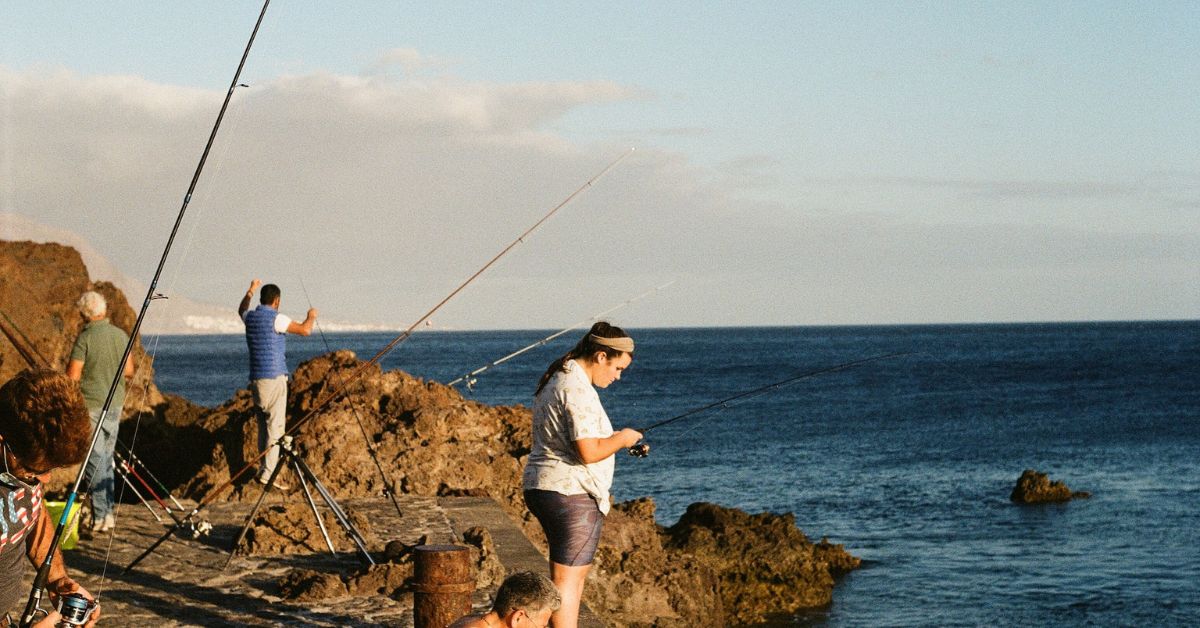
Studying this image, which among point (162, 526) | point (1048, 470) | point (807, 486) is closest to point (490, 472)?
point (162, 526)

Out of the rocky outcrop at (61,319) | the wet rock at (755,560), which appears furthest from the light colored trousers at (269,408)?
the wet rock at (755,560)

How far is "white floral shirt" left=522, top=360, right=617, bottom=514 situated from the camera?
209 inches

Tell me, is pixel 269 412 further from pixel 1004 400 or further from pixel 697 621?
pixel 1004 400

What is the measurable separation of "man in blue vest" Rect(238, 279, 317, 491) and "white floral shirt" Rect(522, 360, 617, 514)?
476cm

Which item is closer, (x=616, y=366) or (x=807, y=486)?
(x=616, y=366)

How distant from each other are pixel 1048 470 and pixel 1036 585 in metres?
15.1

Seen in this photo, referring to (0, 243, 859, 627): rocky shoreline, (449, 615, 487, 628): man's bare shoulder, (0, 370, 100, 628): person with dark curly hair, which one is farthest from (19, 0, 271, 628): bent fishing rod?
(0, 243, 859, 627): rocky shoreline

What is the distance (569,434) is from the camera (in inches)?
209

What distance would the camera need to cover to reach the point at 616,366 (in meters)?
5.41

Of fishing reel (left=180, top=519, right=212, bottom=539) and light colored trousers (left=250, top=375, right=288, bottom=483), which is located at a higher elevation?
light colored trousers (left=250, top=375, right=288, bottom=483)

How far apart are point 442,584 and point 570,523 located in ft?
2.92

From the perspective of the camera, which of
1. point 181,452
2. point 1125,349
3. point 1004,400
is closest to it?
point 181,452

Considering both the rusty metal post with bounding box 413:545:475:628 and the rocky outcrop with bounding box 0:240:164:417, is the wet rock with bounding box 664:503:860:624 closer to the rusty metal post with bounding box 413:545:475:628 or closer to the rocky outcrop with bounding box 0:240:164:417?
the rocky outcrop with bounding box 0:240:164:417

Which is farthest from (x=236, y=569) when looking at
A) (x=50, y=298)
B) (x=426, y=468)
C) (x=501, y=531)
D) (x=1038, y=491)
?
(x=1038, y=491)
